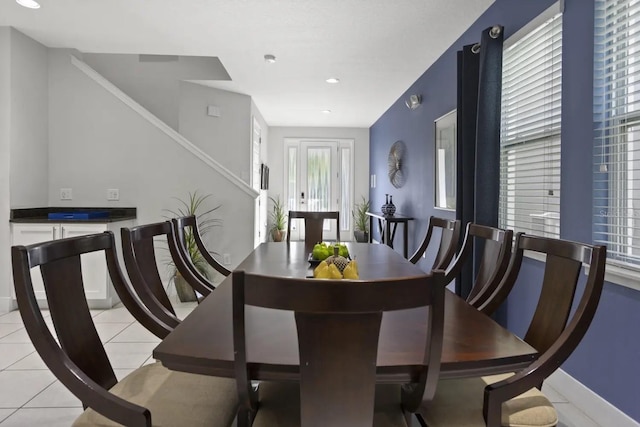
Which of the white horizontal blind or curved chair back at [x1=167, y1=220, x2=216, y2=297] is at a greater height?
the white horizontal blind

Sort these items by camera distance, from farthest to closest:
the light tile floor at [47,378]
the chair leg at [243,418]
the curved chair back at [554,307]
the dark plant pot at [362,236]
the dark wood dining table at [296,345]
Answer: the dark plant pot at [362,236], the light tile floor at [47,378], the chair leg at [243,418], the curved chair back at [554,307], the dark wood dining table at [296,345]

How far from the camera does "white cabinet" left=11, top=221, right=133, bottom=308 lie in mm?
3715

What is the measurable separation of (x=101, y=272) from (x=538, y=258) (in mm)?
3598

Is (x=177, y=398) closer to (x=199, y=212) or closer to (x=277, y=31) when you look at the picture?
(x=277, y=31)

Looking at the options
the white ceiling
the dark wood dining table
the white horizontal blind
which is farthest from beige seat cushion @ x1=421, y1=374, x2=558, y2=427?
the white ceiling

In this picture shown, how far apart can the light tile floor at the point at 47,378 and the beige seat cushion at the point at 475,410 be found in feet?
1.03

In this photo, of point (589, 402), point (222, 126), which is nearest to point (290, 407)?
point (589, 402)

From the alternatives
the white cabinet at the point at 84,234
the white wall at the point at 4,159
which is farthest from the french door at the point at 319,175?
the white wall at the point at 4,159

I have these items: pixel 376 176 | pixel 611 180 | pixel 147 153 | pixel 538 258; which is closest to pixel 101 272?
pixel 147 153

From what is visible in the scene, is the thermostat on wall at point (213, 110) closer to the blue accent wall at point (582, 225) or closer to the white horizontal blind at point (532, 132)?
the blue accent wall at point (582, 225)

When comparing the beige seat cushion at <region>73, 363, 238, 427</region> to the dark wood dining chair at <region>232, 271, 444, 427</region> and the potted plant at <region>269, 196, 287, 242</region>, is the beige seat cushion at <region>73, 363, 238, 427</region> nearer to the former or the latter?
the dark wood dining chair at <region>232, 271, 444, 427</region>

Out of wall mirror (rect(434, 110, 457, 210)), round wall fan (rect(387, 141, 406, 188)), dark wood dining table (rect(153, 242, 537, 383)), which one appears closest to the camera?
dark wood dining table (rect(153, 242, 537, 383))

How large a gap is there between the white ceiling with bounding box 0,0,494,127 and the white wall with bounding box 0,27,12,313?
0.27m

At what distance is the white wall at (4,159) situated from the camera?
12.2 ft
